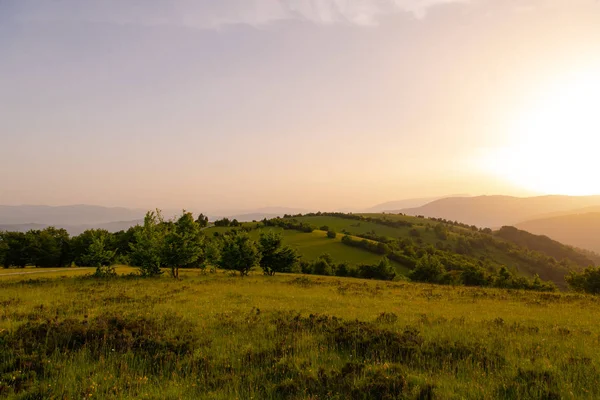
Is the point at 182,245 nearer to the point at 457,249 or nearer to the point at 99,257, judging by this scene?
the point at 99,257

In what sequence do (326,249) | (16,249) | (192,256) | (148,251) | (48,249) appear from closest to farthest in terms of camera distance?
(148,251) → (192,256) → (16,249) → (48,249) → (326,249)

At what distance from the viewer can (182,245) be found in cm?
4188

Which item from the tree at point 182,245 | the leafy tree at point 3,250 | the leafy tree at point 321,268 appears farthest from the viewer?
the leafy tree at point 321,268

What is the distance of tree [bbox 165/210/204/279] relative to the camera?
41.3m

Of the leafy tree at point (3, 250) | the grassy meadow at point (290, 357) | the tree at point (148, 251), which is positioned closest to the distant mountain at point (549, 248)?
the tree at point (148, 251)

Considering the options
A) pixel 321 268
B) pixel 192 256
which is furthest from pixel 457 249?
pixel 192 256

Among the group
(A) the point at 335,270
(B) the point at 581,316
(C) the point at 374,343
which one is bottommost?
(A) the point at 335,270

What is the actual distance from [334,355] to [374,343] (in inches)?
73.1

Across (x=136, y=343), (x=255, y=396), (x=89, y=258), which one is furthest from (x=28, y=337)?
(x=89, y=258)

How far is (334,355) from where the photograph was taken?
9.80 metres

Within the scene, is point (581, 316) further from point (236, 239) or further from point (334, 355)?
point (236, 239)

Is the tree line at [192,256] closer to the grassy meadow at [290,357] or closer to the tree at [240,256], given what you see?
the tree at [240,256]

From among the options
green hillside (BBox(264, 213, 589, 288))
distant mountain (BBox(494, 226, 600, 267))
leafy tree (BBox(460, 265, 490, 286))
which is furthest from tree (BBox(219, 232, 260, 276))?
distant mountain (BBox(494, 226, 600, 267))

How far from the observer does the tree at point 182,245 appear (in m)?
41.3
